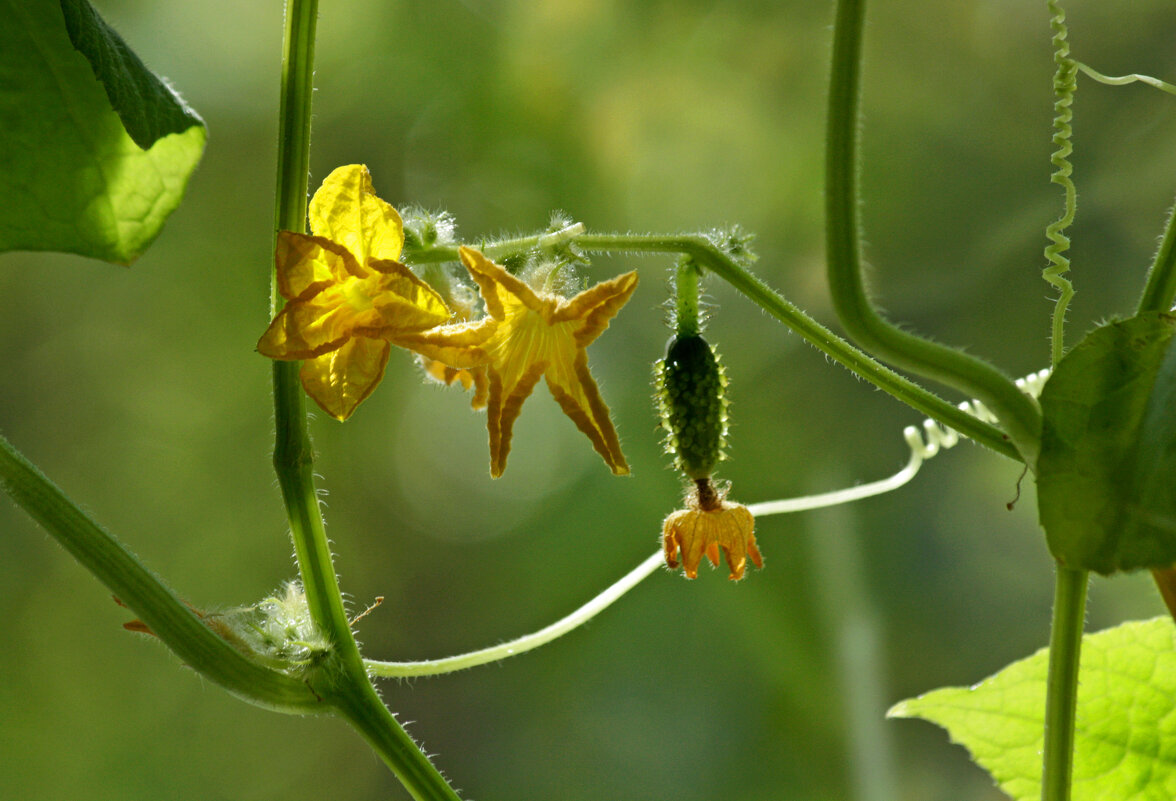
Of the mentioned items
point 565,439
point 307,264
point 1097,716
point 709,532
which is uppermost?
point 307,264

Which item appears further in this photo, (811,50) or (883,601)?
(811,50)

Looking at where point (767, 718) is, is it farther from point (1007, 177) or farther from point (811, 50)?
point (811, 50)

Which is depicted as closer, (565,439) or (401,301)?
(401,301)

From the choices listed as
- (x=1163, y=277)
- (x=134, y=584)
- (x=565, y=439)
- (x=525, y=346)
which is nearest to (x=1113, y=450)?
(x=1163, y=277)

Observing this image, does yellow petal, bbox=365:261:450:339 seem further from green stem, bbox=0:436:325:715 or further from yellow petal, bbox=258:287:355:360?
green stem, bbox=0:436:325:715

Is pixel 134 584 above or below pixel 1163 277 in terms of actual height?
below

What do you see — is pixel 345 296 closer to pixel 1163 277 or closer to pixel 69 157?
pixel 69 157

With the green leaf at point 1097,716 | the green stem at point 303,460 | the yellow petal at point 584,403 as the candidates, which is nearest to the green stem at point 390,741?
the green stem at point 303,460

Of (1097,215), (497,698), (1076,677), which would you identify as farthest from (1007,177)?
(1076,677)
